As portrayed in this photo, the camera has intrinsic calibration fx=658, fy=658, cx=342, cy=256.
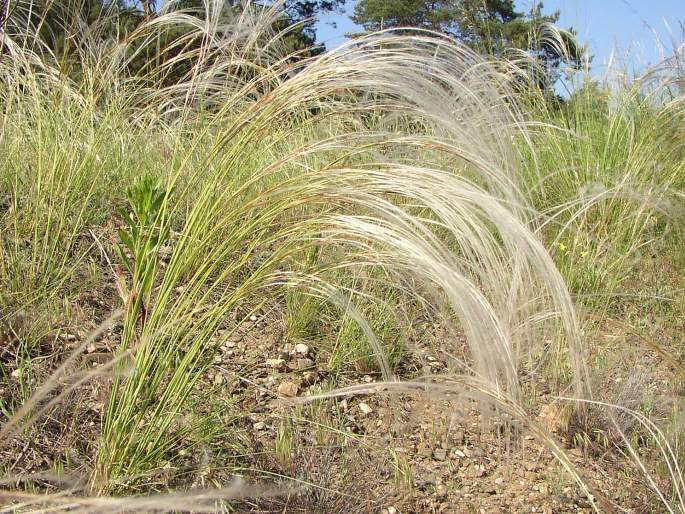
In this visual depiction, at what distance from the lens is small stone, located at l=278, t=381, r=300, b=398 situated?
5.91 feet

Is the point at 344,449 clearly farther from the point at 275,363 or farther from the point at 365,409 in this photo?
the point at 275,363

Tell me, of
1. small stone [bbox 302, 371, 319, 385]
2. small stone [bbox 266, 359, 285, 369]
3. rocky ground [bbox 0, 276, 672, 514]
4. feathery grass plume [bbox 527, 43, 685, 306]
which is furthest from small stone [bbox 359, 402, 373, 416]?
feathery grass plume [bbox 527, 43, 685, 306]

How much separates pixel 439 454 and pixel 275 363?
1.78ft

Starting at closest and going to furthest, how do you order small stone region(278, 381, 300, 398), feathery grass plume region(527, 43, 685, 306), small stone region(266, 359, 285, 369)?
small stone region(278, 381, 300, 398)
small stone region(266, 359, 285, 369)
feathery grass plume region(527, 43, 685, 306)

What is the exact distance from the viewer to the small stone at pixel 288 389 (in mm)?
1802

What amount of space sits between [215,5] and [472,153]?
105 centimetres

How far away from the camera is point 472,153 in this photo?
1.41 metres

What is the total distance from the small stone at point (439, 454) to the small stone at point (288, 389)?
0.41 metres

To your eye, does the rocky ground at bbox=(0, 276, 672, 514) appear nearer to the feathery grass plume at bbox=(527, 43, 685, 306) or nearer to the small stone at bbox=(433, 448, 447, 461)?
the small stone at bbox=(433, 448, 447, 461)

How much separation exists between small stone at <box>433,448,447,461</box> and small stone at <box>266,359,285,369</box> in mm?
504

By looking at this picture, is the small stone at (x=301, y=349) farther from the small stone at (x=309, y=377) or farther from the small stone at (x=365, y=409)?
the small stone at (x=365, y=409)

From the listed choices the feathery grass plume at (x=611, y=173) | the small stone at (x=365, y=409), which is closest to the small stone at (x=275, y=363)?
the small stone at (x=365, y=409)

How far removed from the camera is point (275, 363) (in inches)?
75.9

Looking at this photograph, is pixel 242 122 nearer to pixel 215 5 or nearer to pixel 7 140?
pixel 215 5
